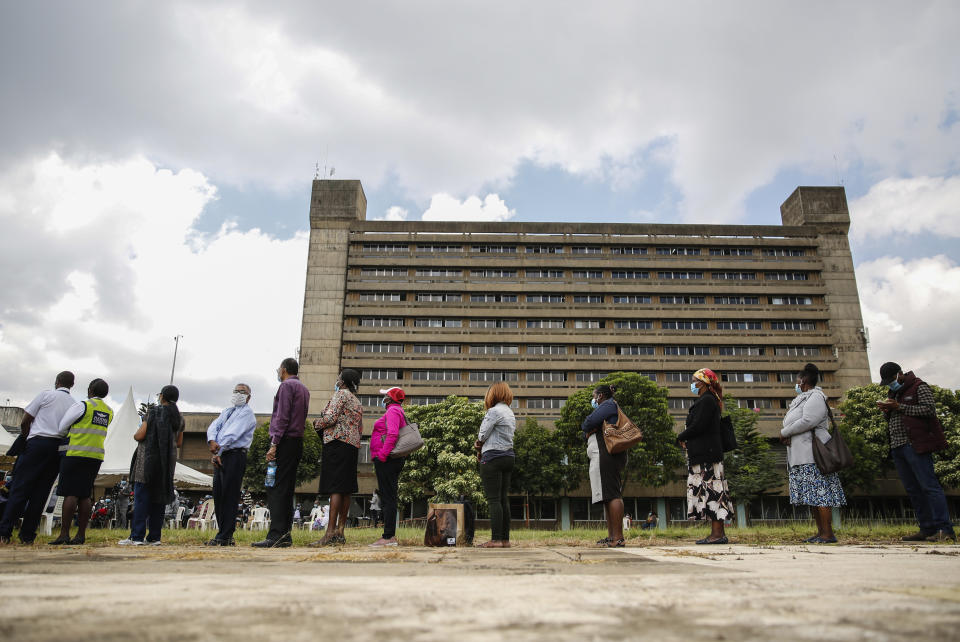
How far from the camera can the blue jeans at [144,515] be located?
6523mm

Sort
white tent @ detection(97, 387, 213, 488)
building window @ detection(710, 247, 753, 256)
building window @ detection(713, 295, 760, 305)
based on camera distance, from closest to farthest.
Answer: white tent @ detection(97, 387, 213, 488) < building window @ detection(713, 295, 760, 305) < building window @ detection(710, 247, 753, 256)

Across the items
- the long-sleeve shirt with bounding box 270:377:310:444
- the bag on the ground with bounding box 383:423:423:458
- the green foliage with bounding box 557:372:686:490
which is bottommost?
the bag on the ground with bounding box 383:423:423:458

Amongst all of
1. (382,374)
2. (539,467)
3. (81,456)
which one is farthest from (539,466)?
(81,456)

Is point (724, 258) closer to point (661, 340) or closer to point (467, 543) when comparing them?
point (661, 340)

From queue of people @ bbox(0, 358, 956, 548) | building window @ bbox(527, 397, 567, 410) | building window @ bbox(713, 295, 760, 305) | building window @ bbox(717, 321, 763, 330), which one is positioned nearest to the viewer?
queue of people @ bbox(0, 358, 956, 548)

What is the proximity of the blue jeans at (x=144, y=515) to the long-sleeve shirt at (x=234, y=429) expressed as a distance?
892 mm

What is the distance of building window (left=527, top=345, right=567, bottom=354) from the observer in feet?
176

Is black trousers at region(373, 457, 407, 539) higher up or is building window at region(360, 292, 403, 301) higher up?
building window at region(360, 292, 403, 301)

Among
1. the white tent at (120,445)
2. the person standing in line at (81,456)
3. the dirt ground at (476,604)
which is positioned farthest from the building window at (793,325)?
the dirt ground at (476,604)

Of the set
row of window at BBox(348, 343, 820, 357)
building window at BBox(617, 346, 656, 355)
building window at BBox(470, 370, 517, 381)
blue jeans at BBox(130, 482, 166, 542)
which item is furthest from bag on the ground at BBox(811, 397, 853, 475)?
building window at BBox(617, 346, 656, 355)

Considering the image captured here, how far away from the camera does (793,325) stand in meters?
55.0

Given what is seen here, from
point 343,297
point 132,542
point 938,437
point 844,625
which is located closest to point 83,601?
point 844,625

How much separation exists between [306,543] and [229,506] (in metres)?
1.00

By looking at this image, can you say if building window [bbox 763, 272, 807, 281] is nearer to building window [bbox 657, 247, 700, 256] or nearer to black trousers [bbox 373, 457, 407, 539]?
building window [bbox 657, 247, 700, 256]
